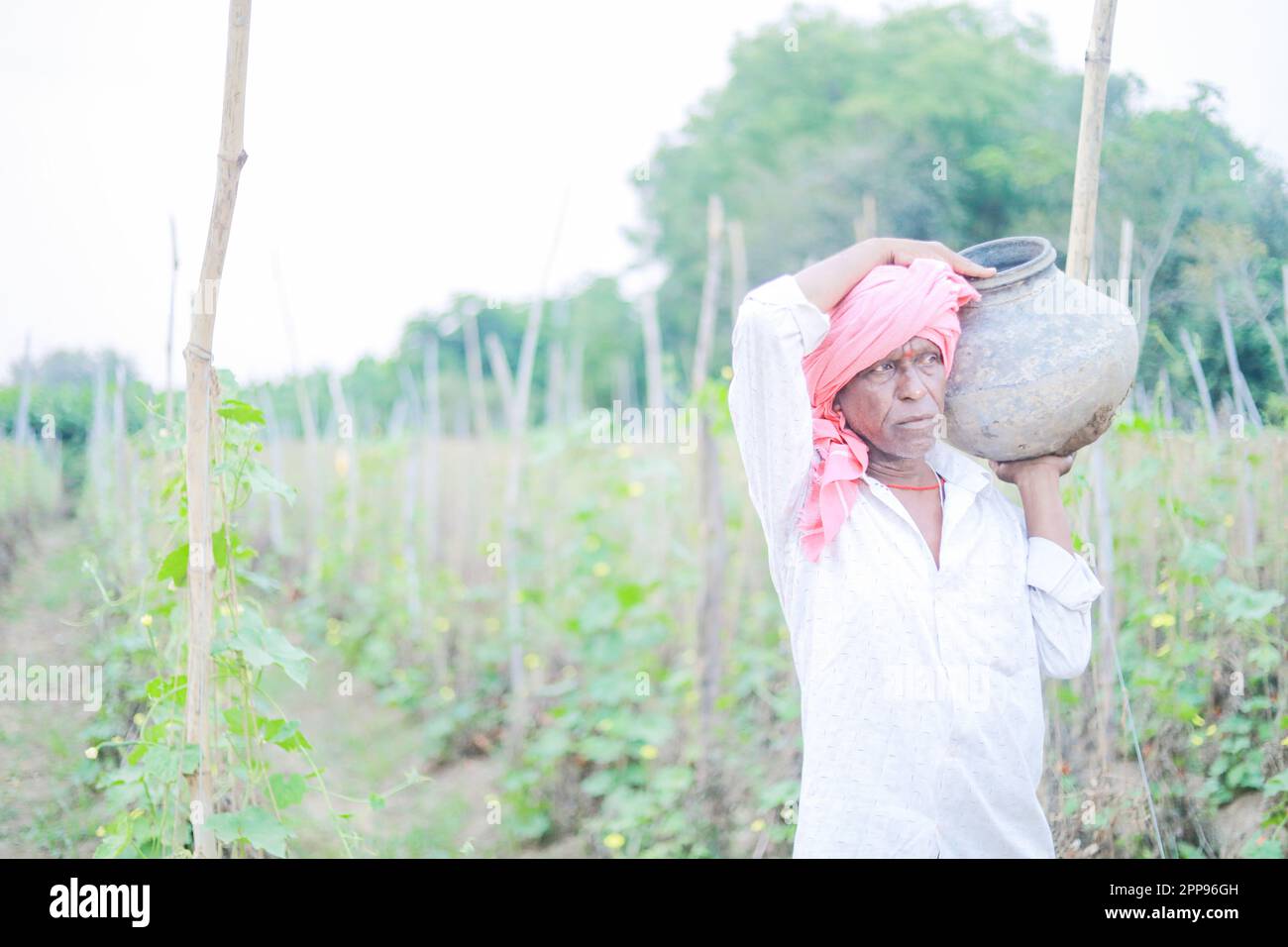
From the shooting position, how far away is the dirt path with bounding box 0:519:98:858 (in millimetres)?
2674

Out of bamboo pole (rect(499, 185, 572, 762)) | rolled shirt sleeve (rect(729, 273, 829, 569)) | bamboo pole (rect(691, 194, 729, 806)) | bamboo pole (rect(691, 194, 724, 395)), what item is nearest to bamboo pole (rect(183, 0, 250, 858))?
rolled shirt sleeve (rect(729, 273, 829, 569))

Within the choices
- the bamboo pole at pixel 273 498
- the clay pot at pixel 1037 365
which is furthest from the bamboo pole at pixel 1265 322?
the bamboo pole at pixel 273 498

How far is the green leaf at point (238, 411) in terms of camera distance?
2041 millimetres

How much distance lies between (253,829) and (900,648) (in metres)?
1.26

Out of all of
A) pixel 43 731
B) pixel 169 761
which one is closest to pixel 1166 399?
pixel 169 761

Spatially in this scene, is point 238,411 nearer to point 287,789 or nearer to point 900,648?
point 287,789

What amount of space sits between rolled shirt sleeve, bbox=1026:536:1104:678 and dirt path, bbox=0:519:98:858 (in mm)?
1870

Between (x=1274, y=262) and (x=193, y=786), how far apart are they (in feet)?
9.16

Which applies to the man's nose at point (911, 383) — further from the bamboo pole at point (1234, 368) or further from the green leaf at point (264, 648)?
the bamboo pole at point (1234, 368)

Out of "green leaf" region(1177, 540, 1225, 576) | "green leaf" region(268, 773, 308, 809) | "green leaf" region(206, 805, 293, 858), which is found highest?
"green leaf" region(1177, 540, 1225, 576)

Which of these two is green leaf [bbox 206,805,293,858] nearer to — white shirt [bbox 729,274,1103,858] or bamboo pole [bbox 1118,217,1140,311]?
white shirt [bbox 729,274,1103,858]

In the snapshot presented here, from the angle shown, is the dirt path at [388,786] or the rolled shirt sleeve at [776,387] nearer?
the rolled shirt sleeve at [776,387]

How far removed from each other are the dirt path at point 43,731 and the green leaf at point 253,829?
0.56m
